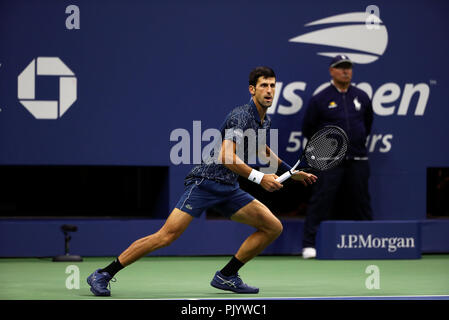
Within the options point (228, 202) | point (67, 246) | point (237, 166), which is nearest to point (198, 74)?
point (67, 246)

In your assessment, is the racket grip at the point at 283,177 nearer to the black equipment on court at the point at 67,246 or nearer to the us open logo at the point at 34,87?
the black equipment on court at the point at 67,246

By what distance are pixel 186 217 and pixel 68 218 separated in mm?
3945

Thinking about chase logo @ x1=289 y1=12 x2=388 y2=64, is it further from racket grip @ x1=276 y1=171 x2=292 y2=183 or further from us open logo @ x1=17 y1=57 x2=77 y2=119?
racket grip @ x1=276 y1=171 x2=292 y2=183

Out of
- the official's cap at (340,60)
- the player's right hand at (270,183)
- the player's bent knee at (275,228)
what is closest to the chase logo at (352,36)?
the official's cap at (340,60)

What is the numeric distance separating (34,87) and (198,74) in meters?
1.81

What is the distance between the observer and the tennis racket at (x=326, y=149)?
6.83m

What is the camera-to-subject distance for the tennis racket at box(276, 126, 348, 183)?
269 inches

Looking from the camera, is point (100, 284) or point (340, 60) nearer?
point (100, 284)

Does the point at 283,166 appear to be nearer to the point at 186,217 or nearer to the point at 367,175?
the point at 186,217

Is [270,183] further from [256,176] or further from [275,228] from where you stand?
[275,228]

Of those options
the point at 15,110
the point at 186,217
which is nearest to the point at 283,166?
the point at 186,217

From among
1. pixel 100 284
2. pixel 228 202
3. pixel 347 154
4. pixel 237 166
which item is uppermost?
pixel 237 166

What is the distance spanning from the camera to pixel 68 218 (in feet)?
34.3

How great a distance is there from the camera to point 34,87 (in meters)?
9.90
